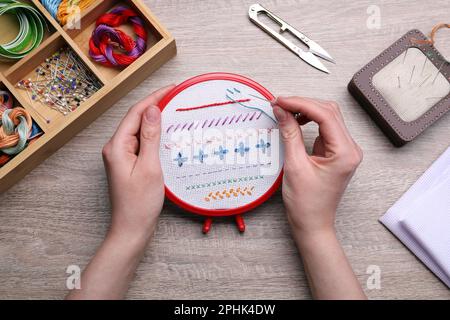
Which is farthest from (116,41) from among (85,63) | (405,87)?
(405,87)

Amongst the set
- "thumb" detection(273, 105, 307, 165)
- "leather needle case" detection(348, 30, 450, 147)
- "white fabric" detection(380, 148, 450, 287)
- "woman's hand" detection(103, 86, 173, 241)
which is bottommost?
"white fabric" detection(380, 148, 450, 287)

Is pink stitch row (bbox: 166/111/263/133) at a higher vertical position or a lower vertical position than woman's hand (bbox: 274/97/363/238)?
higher

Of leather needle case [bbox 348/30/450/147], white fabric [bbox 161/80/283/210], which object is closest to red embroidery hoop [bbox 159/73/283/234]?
white fabric [bbox 161/80/283/210]

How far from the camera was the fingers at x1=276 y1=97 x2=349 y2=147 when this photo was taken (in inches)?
34.0

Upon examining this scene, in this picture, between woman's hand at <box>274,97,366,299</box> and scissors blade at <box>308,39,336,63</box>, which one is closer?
woman's hand at <box>274,97,366,299</box>

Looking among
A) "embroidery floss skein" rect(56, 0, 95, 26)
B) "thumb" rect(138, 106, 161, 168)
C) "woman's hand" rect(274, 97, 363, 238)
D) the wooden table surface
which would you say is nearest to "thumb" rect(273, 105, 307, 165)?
"woman's hand" rect(274, 97, 363, 238)

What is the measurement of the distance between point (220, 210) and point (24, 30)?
0.60 m

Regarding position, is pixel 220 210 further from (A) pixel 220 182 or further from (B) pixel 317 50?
(B) pixel 317 50

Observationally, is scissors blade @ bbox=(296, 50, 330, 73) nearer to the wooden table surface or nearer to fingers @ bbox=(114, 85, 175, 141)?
the wooden table surface

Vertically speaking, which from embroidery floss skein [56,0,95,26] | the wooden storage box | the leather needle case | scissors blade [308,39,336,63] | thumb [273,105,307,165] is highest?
embroidery floss skein [56,0,95,26]

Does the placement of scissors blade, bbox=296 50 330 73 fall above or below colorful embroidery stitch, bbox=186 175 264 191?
above

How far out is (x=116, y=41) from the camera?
3.22 feet

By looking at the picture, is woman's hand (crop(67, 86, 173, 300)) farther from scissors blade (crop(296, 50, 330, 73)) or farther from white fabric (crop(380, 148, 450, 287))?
white fabric (crop(380, 148, 450, 287))

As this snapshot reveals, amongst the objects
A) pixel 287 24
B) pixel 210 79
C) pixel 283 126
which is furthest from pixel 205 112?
pixel 287 24
